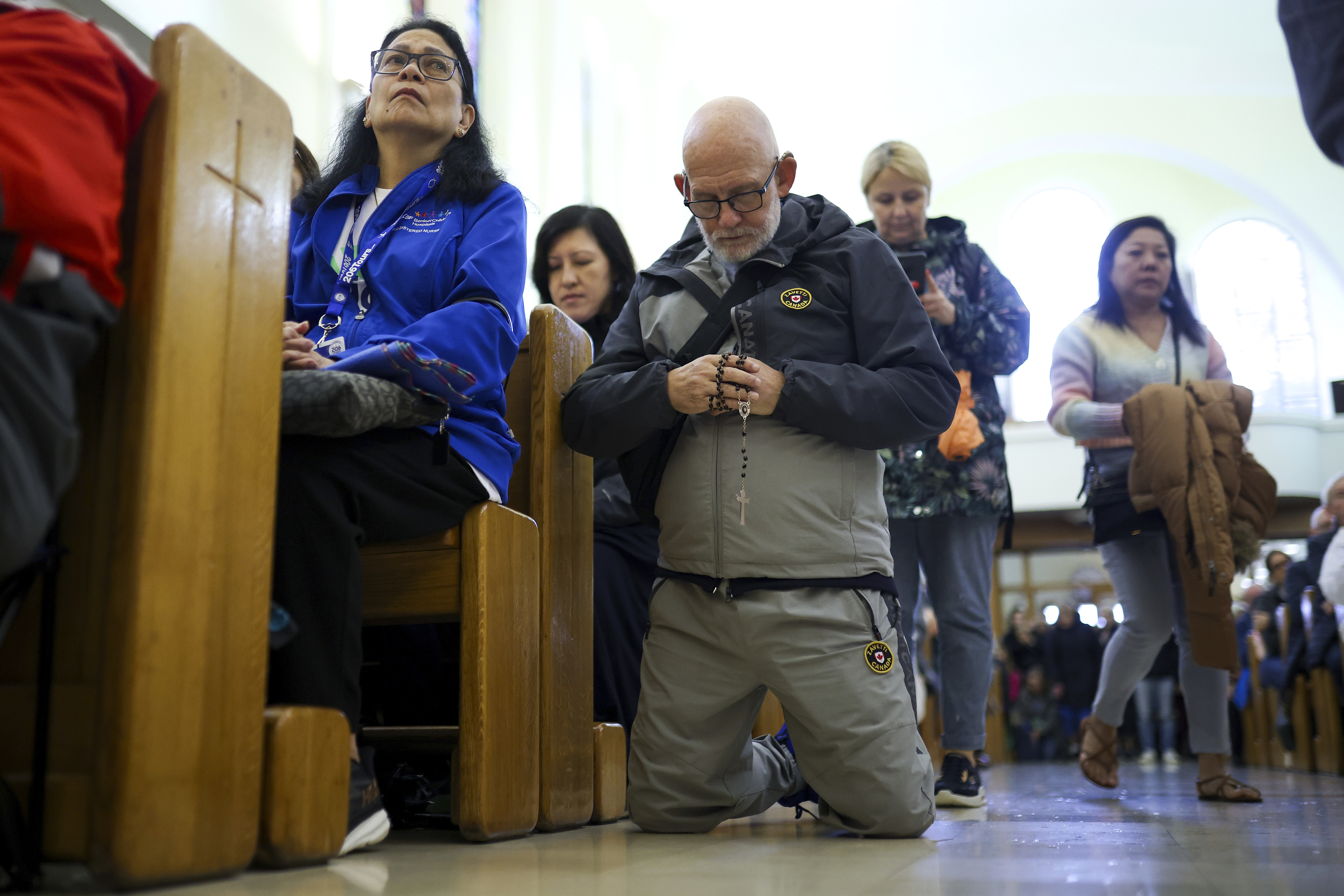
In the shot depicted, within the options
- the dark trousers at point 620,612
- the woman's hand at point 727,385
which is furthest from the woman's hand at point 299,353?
the dark trousers at point 620,612

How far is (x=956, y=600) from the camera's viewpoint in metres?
2.75

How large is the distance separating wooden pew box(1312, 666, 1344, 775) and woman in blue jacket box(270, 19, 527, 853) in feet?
15.4

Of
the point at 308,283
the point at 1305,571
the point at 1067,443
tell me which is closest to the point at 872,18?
the point at 1067,443

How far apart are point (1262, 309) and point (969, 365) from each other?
15080mm

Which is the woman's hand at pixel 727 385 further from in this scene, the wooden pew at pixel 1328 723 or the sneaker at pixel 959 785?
the wooden pew at pixel 1328 723

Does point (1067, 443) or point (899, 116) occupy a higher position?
point (899, 116)

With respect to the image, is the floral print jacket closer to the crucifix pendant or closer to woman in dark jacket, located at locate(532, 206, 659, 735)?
woman in dark jacket, located at locate(532, 206, 659, 735)

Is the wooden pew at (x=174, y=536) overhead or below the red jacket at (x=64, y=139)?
below

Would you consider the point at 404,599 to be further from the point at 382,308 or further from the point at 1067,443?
the point at 1067,443

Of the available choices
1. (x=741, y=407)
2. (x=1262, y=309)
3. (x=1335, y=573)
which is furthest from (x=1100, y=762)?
(x=1262, y=309)

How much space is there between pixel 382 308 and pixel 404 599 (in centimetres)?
48

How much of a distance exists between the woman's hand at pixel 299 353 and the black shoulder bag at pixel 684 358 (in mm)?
605

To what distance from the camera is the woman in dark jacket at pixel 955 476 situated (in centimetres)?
272

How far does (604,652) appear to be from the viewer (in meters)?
2.53
